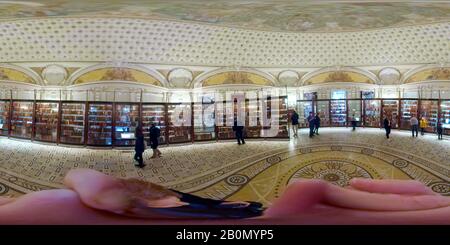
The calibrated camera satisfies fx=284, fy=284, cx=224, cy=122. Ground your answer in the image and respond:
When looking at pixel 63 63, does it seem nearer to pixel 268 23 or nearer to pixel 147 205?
pixel 147 205

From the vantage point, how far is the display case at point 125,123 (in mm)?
1283

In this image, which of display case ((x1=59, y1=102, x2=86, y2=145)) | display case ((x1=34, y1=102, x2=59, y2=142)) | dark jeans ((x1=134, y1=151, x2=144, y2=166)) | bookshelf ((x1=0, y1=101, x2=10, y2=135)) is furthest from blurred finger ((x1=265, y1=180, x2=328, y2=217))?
bookshelf ((x1=0, y1=101, x2=10, y2=135))

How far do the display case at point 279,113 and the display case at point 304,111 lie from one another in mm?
70

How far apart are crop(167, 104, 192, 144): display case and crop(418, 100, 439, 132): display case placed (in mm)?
1124

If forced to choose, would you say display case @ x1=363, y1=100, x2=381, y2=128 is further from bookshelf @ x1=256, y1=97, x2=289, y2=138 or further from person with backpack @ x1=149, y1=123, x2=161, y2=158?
person with backpack @ x1=149, y1=123, x2=161, y2=158

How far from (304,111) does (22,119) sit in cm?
135

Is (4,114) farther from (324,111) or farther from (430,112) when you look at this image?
(430,112)

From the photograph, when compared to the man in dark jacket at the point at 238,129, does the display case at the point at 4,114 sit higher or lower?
higher

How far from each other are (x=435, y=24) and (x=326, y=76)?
601 mm

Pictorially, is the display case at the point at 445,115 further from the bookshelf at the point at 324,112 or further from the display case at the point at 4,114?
the display case at the point at 4,114

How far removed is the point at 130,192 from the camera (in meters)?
1.43

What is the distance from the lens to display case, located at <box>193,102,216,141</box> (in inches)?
52.3

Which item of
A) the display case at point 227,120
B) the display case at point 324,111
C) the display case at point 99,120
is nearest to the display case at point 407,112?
the display case at point 324,111

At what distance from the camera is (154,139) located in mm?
1359
